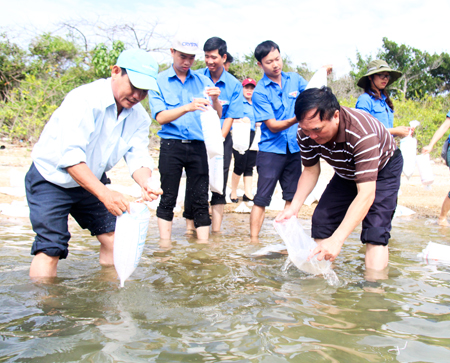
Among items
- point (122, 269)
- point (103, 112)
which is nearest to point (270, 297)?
point (122, 269)

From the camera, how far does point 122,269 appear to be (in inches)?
102

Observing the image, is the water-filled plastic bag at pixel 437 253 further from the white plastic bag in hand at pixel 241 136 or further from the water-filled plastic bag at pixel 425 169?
the white plastic bag in hand at pixel 241 136

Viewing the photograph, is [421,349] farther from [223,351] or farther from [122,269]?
[122,269]

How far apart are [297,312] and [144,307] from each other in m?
0.88

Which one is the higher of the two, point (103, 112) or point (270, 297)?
point (103, 112)

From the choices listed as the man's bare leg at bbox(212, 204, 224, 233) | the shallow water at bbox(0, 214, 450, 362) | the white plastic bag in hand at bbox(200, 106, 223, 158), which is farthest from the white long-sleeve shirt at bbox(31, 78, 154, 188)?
the man's bare leg at bbox(212, 204, 224, 233)

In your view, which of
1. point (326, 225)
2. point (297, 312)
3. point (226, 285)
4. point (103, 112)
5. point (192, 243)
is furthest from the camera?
point (192, 243)

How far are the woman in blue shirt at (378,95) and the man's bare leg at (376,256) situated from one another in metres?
1.55

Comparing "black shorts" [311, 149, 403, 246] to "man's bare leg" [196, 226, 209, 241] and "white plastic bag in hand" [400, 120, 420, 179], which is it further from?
"white plastic bag in hand" [400, 120, 420, 179]

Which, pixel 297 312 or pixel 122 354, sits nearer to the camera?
pixel 122 354

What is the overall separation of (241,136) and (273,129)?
2411mm

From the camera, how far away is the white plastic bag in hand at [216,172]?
12.8 feet

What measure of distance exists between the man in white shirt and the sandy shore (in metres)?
3.14

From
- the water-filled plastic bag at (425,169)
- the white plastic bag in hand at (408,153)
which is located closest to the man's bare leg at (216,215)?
the white plastic bag in hand at (408,153)
